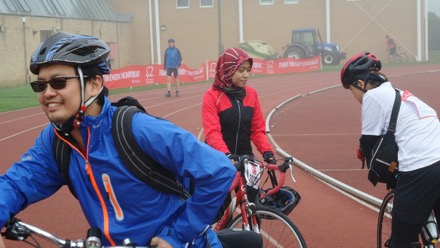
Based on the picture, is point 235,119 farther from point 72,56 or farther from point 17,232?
point 17,232

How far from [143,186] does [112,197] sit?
133 mm

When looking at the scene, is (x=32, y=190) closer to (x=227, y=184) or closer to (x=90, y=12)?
(x=227, y=184)

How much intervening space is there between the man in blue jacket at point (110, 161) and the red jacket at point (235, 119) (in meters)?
2.88

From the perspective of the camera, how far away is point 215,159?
272 cm

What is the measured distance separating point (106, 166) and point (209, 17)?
50569 mm

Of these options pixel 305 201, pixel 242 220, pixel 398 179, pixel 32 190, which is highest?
pixel 32 190

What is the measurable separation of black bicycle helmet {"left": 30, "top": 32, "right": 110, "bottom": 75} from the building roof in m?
32.2

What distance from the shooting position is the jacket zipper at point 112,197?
2.76 metres

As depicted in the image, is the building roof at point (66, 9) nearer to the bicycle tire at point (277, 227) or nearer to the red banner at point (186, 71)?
the red banner at point (186, 71)

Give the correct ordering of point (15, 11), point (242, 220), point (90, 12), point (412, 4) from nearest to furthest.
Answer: point (242, 220) < point (15, 11) < point (90, 12) < point (412, 4)

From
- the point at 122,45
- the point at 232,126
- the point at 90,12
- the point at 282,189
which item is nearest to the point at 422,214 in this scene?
the point at 282,189

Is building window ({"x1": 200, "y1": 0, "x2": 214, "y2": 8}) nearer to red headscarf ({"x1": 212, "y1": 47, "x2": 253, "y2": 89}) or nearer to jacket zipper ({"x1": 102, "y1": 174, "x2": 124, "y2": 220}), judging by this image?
red headscarf ({"x1": 212, "y1": 47, "x2": 253, "y2": 89})

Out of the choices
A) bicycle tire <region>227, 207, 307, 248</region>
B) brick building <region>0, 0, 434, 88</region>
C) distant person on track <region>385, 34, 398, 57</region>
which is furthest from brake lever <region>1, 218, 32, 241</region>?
distant person on track <region>385, 34, 398, 57</region>

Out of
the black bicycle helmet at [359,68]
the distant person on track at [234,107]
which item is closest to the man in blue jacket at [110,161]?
the black bicycle helmet at [359,68]
